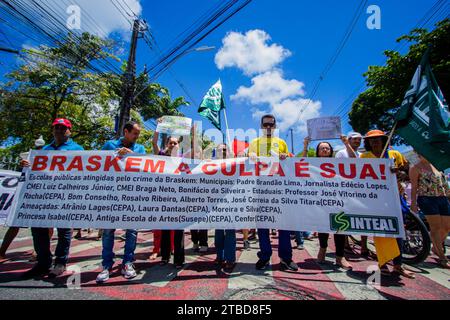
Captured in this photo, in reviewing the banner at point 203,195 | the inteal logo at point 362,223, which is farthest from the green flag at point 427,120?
the inteal logo at point 362,223

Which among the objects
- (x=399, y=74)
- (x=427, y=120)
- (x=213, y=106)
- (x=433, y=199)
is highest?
(x=399, y=74)

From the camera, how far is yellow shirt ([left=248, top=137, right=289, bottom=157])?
344cm

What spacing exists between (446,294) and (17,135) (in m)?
21.6

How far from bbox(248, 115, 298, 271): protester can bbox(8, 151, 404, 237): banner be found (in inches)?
7.5

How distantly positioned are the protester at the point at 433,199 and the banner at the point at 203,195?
1.27 meters

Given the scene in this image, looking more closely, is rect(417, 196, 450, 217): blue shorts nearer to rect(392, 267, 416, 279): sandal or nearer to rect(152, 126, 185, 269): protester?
rect(392, 267, 416, 279): sandal

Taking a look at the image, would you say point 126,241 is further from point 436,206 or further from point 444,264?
point 436,206

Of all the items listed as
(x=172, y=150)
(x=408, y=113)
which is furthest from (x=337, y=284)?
(x=172, y=150)

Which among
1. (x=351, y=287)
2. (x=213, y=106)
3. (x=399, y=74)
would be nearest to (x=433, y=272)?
(x=351, y=287)

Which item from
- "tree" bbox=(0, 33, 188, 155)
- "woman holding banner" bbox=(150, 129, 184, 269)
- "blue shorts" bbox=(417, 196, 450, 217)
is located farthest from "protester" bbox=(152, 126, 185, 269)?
"tree" bbox=(0, 33, 188, 155)

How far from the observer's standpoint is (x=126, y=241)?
2873 mm

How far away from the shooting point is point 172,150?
3.64 meters

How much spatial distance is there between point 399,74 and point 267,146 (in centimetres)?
1925
